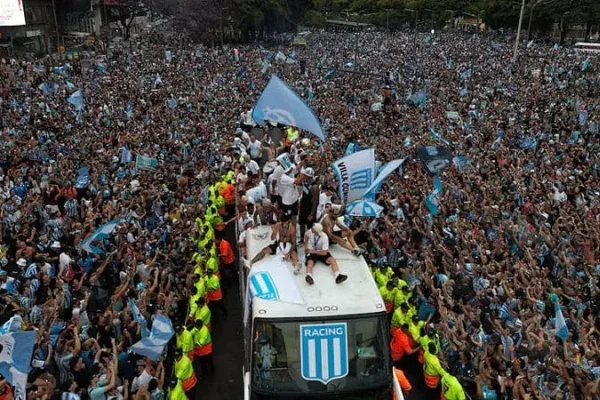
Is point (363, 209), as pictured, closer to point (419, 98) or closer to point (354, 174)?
point (354, 174)

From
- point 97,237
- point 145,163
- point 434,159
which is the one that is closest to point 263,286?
point 97,237

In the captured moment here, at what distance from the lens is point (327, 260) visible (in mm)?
7172

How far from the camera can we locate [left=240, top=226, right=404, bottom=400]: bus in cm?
604

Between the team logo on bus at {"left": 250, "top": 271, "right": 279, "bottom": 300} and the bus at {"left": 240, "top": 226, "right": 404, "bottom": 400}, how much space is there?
0.03m

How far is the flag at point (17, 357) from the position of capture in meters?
6.28

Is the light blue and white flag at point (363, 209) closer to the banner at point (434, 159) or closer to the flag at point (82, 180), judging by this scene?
the banner at point (434, 159)

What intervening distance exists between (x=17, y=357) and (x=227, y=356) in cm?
391

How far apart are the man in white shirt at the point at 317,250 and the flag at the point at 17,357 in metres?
3.10

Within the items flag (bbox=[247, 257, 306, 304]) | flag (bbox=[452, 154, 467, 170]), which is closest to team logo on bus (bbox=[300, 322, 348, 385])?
flag (bbox=[247, 257, 306, 304])

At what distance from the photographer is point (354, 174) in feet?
36.7

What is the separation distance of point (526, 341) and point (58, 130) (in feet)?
Result: 55.1

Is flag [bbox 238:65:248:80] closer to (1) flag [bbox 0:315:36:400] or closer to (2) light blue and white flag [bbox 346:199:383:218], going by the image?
(2) light blue and white flag [bbox 346:199:383:218]

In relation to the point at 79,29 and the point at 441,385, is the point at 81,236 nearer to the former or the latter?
the point at 441,385

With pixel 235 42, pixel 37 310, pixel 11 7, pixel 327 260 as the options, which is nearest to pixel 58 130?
pixel 37 310
